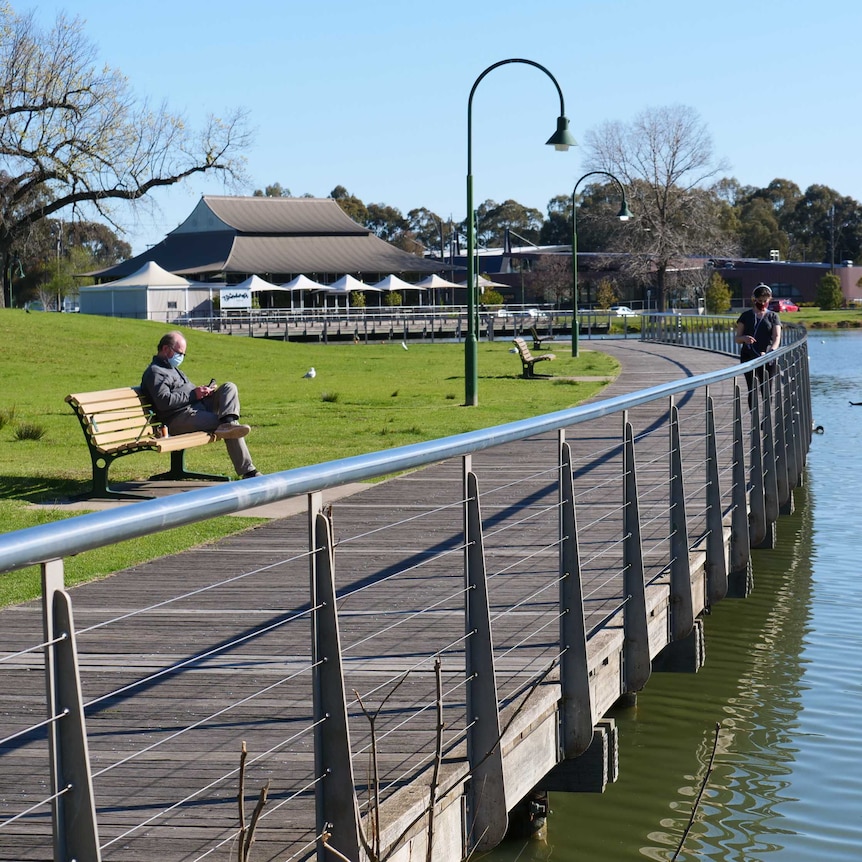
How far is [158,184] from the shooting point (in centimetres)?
5012

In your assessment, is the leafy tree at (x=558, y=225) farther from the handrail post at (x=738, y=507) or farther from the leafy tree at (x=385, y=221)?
the handrail post at (x=738, y=507)

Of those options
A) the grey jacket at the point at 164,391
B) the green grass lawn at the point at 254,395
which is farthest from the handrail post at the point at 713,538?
the grey jacket at the point at 164,391

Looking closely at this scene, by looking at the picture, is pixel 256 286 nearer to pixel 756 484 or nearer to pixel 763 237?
pixel 756 484

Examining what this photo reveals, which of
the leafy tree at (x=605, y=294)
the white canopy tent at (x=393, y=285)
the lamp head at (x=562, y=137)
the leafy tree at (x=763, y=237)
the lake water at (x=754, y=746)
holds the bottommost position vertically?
the lake water at (x=754, y=746)

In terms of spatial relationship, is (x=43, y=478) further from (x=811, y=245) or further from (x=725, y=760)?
(x=811, y=245)

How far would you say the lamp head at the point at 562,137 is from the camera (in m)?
24.0

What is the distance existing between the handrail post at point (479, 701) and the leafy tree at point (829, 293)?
4253 inches

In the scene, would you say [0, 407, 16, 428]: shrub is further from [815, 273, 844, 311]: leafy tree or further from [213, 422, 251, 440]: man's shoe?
[815, 273, 844, 311]: leafy tree

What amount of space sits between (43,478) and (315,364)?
26.2 meters

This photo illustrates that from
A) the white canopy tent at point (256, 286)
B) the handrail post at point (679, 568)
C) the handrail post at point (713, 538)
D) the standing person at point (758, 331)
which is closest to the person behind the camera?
the handrail post at point (679, 568)

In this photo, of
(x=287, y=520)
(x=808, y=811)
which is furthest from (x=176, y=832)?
(x=287, y=520)

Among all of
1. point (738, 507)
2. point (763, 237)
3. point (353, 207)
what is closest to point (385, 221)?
point (353, 207)

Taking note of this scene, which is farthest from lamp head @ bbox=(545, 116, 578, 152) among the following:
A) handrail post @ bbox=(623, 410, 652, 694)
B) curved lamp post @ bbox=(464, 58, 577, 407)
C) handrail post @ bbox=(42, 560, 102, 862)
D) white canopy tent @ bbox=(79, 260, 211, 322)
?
white canopy tent @ bbox=(79, 260, 211, 322)

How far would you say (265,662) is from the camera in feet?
17.6
